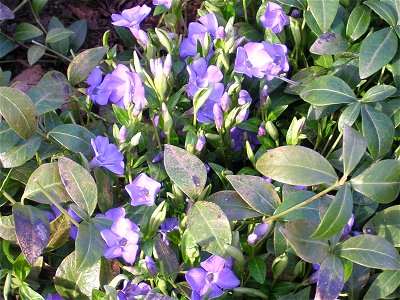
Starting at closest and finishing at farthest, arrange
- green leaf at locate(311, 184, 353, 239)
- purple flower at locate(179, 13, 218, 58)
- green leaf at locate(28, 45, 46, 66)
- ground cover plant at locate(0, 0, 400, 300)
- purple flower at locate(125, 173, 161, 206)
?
green leaf at locate(311, 184, 353, 239), ground cover plant at locate(0, 0, 400, 300), purple flower at locate(125, 173, 161, 206), purple flower at locate(179, 13, 218, 58), green leaf at locate(28, 45, 46, 66)

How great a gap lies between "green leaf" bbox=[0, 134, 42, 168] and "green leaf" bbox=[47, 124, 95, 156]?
52 mm

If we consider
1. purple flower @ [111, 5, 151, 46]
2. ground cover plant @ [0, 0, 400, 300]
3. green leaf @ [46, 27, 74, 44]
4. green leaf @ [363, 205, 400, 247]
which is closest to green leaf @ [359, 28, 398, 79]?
ground cover plant @ [0, 0, 400, 300]

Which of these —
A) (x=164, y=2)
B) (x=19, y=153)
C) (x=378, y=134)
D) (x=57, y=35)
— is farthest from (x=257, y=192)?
(x=57, y=35)

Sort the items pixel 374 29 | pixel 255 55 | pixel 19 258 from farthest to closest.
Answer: pixel 374 29, pixel 255 55, pixel 19 258

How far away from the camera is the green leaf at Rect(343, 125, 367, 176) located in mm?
1233

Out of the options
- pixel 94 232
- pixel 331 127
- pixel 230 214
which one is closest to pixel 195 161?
pixel 230 214

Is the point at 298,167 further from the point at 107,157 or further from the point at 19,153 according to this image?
the point at 19,153

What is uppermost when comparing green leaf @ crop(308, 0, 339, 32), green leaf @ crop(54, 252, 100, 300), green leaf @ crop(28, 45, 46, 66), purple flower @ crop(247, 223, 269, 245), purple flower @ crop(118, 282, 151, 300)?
green leaf @ crop(308, 0, 339, 32)

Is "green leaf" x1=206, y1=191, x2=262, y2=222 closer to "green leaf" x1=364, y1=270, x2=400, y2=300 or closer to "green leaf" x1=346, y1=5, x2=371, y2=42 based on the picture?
"green leaf" x1=364, y1=270, x2=400, y2=300

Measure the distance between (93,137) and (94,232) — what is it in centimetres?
31

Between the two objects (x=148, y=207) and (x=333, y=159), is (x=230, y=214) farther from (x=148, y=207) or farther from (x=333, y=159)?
(x=333, y=159)

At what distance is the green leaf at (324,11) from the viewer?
168 cm

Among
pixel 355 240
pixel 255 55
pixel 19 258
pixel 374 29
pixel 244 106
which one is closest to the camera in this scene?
pixel 355 240

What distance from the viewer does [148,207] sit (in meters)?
1.46
